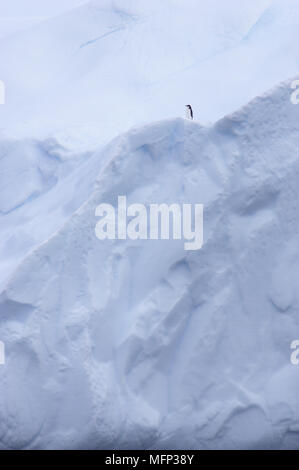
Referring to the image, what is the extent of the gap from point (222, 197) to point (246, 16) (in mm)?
2281

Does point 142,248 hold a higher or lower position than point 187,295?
higher

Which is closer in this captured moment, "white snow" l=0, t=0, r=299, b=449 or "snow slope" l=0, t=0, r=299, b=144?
"white snow" l=0, t=0, r=299, b=449

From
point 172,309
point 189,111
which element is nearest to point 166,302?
point 172,309

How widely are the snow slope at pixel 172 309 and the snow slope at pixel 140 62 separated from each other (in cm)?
87

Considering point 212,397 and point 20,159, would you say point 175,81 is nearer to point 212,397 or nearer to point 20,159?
point 20,159

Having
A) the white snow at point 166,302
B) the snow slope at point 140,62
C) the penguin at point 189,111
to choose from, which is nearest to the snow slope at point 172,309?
the white snow at point 166,302

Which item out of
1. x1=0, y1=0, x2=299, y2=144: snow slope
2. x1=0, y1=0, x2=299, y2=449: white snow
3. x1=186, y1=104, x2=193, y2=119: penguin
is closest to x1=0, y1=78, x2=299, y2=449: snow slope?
x1=0, y1=0, x2=299, y2=449: white snow

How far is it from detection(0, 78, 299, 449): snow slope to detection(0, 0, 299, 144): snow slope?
2.85 feet

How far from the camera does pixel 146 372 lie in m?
2.56

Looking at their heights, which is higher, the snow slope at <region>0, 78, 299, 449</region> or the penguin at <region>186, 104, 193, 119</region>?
the penguin at <region>186, 104, 193, 119</region>

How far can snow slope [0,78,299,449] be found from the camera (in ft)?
8.05

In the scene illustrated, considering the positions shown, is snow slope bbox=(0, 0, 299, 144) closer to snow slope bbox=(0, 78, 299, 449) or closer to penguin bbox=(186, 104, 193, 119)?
penguin bbox=(186, 104, 193, 119)

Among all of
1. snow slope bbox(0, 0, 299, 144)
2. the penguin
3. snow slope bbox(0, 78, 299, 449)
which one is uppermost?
snow slope bbox(0, 0, 299, 144)

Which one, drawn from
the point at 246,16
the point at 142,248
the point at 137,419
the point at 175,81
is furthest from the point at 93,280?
the point at 246,16
